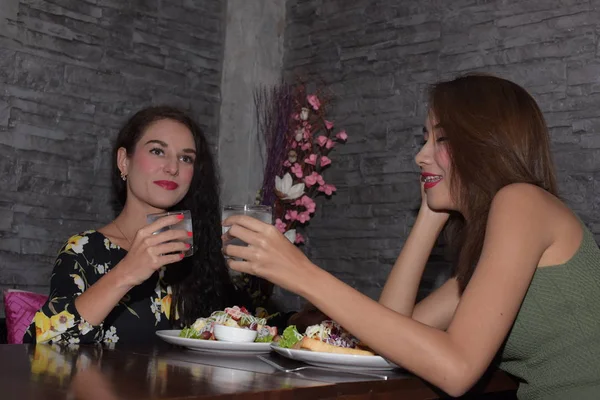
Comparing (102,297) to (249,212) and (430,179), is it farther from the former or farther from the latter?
(430,179)

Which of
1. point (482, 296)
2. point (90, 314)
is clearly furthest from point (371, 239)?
point (482, 296)

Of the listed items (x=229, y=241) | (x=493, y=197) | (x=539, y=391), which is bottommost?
(x=539, y=391)

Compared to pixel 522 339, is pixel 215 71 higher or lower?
higher

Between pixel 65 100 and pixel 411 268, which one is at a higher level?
pixel 65 100

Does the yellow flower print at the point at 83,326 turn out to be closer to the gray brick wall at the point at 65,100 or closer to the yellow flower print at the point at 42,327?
the yellow flower print at the point at 42,327

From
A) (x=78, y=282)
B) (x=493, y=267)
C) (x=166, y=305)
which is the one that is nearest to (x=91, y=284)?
(x=78, y=282)

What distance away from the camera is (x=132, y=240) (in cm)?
227

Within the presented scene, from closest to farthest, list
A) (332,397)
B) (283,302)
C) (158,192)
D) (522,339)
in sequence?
(332,397) < (522,339) < (158,192) < (283,302)

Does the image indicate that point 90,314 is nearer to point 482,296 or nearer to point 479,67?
point 482,296

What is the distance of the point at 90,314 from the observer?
2121mm

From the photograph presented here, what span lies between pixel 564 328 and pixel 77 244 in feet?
5.17

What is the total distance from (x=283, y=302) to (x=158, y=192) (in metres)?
1.27

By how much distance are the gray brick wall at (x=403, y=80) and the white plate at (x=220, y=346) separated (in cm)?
144

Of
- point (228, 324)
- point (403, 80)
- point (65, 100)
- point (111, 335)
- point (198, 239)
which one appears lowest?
point (111, 335)
